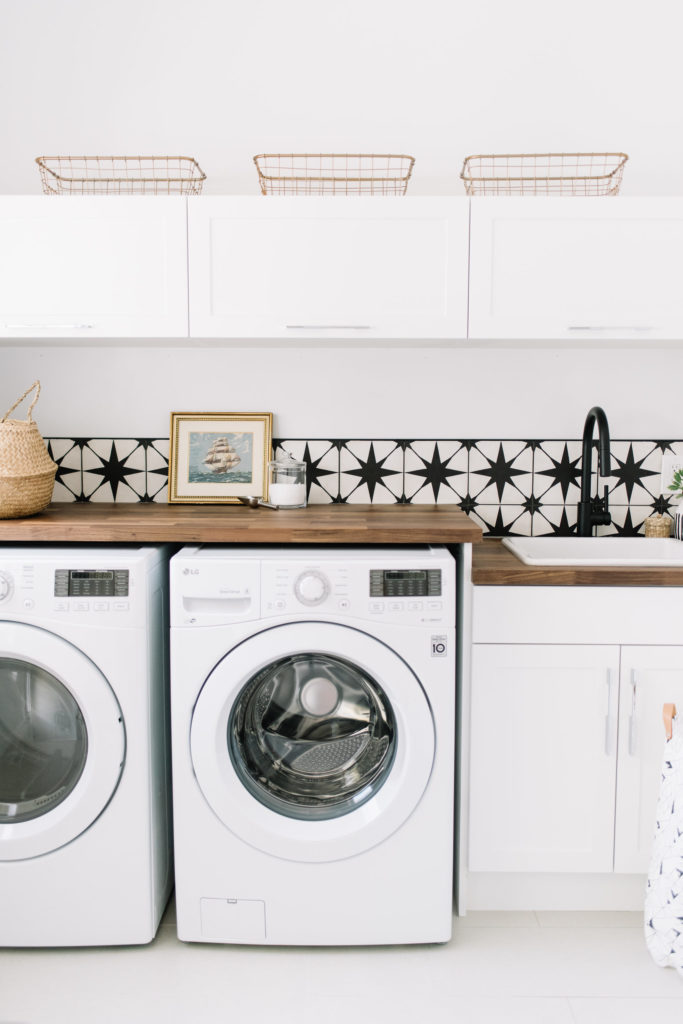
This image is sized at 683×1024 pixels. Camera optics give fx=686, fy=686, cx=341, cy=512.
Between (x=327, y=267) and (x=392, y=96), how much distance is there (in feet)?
2.53

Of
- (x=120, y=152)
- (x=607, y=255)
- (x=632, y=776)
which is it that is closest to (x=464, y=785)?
(x=632, y=776)

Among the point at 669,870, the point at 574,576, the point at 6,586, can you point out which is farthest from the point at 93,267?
the point at 669,870

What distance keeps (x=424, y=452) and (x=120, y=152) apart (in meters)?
1.44

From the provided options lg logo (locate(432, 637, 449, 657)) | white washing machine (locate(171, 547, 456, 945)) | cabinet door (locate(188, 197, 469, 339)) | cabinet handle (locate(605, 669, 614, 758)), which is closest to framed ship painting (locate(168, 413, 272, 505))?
cabinet door (locate(188, 197, 469, 339))

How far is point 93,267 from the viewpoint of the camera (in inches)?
78.5

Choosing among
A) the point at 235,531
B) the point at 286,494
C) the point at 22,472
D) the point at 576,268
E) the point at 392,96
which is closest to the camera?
the point at 235,531

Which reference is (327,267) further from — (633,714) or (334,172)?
(633,714)

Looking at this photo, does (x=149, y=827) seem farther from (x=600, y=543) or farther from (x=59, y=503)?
(x=600, y=543)

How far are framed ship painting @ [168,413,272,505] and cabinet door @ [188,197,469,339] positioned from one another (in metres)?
0.40

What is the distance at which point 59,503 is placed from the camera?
240 cm

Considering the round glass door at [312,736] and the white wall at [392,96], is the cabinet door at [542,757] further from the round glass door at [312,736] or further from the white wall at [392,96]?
the white wall at [392,96]

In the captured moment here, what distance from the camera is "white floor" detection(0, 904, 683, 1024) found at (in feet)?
5.03

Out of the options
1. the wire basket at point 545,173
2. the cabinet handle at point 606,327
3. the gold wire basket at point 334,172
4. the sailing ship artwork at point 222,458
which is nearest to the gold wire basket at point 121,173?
the gold wire basket at point 334,172

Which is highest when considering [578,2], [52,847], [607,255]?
[578,2]
